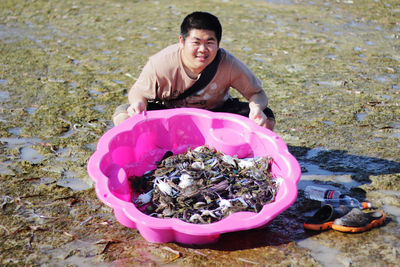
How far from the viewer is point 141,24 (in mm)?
6500

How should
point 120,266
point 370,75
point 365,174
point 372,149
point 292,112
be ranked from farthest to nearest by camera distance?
point 370,75 → point 292,112 → point 372,149 → point 365,174 → point 120,266

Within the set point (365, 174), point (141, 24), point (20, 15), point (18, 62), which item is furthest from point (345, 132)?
point (20, 15)

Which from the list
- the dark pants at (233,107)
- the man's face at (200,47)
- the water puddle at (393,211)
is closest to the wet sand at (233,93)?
the water puddle at (393,211)

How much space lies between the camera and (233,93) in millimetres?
4352

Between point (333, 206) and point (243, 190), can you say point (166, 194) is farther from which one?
point (333, 206)

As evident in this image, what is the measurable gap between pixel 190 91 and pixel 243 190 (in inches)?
35.0

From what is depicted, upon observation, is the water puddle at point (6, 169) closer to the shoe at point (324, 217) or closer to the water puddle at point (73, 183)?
the water puddle at point (73, 183)

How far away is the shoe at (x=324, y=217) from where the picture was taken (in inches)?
91.8

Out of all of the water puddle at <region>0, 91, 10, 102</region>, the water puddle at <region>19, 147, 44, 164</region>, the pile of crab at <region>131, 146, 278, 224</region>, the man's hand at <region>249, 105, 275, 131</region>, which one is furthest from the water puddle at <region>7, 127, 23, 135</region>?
the man's hand at <region>249, 105, 275, 131</region>

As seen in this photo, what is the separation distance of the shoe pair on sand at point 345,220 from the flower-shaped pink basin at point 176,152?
23cm

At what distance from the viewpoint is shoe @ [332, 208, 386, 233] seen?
230 cm

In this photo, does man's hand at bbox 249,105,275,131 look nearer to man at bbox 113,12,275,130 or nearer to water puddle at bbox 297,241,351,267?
man at bbox 113,12,275,130

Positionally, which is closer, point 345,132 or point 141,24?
point 345,132

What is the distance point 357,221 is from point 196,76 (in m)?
1.37
